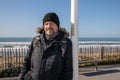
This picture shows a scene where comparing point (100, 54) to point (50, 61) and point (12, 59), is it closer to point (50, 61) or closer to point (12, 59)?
point (12, 59)

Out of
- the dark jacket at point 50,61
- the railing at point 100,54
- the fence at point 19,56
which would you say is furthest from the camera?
the railing at point 100,54

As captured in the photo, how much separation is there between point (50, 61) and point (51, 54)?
9 cm

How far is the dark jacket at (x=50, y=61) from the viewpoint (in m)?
2.96

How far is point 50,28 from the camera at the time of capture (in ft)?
10.1

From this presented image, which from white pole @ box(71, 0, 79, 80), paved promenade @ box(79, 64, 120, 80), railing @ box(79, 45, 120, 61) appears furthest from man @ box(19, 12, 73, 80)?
railing @ box(79, 45, 120, 61)

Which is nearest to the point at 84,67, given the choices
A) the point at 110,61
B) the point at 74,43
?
the point at 110,61

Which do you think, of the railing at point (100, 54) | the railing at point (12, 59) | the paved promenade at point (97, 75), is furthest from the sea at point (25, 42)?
the paved promenade at point (97, 75)

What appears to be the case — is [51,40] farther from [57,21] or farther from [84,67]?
[84,67]

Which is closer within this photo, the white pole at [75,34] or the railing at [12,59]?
the white pole at [75,34]

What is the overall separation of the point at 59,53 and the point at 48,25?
39 cm

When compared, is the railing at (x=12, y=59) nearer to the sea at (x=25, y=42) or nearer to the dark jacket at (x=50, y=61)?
the dark jacket at (x=50, y=61)

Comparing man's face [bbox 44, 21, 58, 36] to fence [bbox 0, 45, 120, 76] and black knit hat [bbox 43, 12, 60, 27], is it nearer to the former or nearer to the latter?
black knit hat [bbox 43, 12, 60, 27]

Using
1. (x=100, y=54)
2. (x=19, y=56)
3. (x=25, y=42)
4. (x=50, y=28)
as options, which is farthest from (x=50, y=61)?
(x=25, y=42)

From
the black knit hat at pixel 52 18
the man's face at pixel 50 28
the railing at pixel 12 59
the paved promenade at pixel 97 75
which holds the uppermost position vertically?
the black knit hat at pixel 52 18
